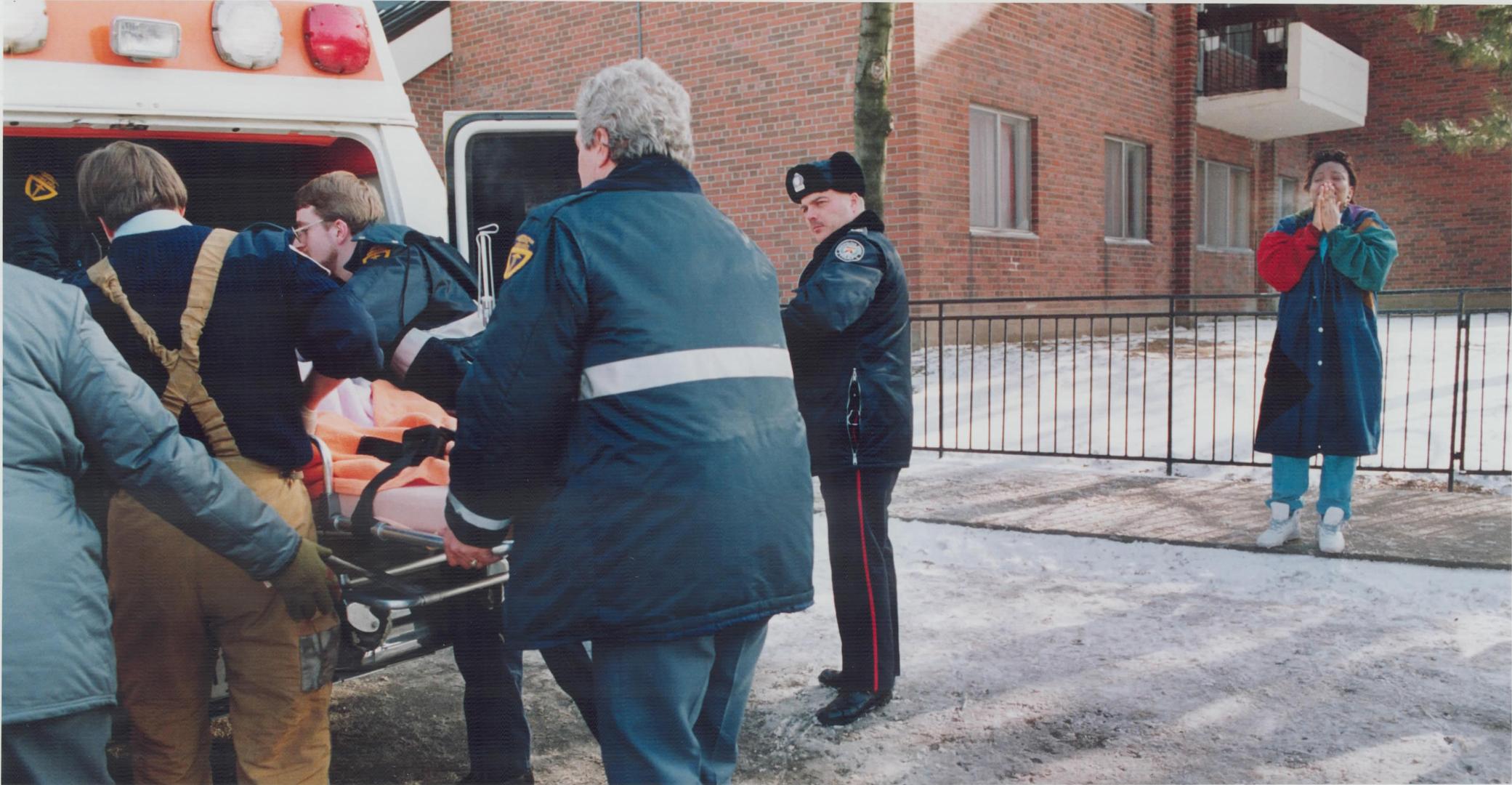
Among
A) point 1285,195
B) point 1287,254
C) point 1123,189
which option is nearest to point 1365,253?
point 1287,254

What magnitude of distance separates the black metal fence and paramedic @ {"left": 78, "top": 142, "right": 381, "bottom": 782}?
5.40 m

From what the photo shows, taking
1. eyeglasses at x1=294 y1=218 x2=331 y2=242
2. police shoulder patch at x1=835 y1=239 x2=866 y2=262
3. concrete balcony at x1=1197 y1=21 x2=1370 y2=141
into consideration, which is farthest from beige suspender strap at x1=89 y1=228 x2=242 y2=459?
concrete balcony at x1=1197 y1=21 x2=1370 y2=141

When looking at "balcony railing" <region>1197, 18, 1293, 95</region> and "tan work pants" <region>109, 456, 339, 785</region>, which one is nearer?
"tan work pants" <region>109, 456, 339, 785</region>

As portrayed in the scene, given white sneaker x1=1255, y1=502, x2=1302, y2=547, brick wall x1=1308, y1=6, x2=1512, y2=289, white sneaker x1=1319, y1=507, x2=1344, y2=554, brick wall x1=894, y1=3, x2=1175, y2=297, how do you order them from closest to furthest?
white sneaker x1=1319, y1=507, x2=1344, y2=554
white sneaker x1=1255, y1=502, x2=1302, y2=547
brick wall x1=894, y1=3, x2=1175, y2=297
brick wall x1=1308, y1=6, x2=1512, y2=289

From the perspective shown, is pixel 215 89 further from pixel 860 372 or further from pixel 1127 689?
pixel 1127 689

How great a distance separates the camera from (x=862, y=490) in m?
3.77

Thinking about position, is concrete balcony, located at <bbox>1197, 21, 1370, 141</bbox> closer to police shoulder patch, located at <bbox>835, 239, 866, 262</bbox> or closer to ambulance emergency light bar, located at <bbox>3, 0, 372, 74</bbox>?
police shoulder patch, located at <bbox>835, 239, 866, 262</bbox>

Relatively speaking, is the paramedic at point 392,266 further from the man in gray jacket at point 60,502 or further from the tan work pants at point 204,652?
the man in gray jacket at point 60,502

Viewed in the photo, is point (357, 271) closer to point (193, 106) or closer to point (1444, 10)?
point (193, 106)

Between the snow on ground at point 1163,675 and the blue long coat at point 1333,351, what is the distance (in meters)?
0.63

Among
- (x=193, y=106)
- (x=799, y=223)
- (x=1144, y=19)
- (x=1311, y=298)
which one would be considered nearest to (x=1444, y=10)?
(x=1144, y=19)

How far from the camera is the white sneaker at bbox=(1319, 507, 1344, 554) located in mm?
5422

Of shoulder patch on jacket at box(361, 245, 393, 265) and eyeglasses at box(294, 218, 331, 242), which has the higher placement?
eyeglasses at box(294, 218, 331, 242)

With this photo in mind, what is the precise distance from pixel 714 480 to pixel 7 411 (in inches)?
49.7
